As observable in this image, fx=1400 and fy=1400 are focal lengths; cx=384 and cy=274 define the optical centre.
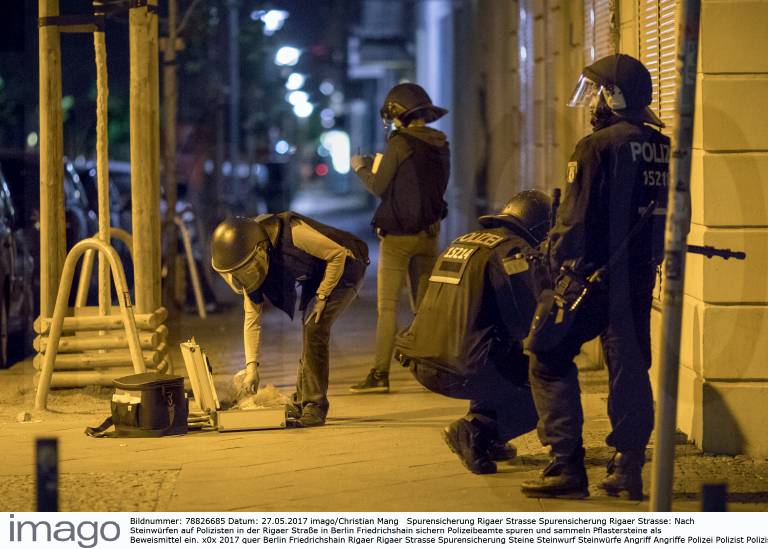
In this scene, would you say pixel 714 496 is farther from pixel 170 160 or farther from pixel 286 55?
pixel 286 55

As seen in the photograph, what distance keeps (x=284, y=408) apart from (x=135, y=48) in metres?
2.73

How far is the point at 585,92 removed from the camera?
247 inches

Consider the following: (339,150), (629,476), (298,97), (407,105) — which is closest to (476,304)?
(629,476)

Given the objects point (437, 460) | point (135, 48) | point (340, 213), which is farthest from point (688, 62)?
point (340, 213)

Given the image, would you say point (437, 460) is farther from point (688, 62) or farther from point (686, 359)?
point (688, 62)

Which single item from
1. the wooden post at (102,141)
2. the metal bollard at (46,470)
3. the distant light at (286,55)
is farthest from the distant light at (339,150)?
the metal bollard at (46,470)

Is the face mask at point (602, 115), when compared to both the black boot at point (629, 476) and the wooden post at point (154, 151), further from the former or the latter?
the wooden post at point (154, 151)

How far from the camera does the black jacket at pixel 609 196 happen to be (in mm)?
5863

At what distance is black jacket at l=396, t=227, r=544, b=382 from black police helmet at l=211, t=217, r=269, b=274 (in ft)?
3.79

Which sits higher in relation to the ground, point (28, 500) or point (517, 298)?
point (517, 298)

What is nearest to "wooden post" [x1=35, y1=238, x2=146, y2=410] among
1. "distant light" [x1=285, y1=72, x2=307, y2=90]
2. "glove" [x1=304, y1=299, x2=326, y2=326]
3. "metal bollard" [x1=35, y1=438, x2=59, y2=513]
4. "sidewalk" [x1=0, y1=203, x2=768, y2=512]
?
"sidewalk" [x1=0, y1=203, x2=768, y2=512]

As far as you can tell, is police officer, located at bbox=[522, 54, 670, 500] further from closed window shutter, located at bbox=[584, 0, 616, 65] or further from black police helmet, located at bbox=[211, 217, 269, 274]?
closed window shutter, located at bbox=[584, 0, 616, 65]

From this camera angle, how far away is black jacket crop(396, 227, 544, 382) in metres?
6.36

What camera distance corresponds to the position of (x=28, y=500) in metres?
6.27
